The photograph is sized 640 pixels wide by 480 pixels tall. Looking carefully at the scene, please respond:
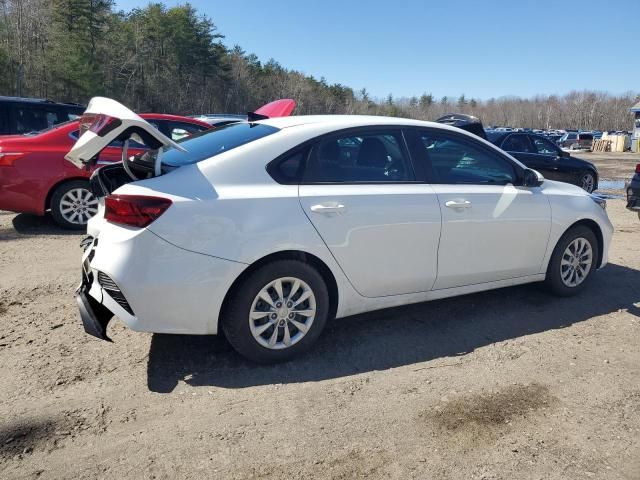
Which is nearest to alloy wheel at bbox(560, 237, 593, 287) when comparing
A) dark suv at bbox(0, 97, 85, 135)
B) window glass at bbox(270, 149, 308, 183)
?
window glass at bbox(270, 149, 308, 183)

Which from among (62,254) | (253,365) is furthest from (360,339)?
(62,254)

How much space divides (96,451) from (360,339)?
1.97 meters

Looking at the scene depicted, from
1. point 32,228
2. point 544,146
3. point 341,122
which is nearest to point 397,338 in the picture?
point 341,122

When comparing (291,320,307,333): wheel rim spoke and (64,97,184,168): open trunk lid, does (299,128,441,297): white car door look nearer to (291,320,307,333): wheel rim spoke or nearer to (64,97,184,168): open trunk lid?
(291,320,307,333): wheel rim spoke

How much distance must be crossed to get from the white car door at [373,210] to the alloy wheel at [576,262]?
5.49ft

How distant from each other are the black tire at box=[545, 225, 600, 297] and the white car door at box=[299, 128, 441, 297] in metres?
1.49

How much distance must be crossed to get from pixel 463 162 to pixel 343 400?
220 centimetres

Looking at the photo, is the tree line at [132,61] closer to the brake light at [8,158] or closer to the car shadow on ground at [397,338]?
the brake light at [8,158]

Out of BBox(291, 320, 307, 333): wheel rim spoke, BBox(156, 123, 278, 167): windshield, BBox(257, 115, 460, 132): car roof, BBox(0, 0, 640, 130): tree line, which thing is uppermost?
BBox(0, 0, 640, 130): tree line

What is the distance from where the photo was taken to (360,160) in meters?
3.71

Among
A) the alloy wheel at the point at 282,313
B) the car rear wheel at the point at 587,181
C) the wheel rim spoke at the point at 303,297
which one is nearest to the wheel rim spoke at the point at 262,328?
the alloy wheel at the point at 282,313

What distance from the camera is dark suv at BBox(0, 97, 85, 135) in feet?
27.4

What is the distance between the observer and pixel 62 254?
5.83 m

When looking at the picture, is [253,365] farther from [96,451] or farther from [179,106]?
[179,106]
